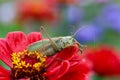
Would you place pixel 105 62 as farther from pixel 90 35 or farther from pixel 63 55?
pixel 90 35

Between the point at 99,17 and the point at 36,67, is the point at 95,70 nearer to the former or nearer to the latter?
the point at 36,67

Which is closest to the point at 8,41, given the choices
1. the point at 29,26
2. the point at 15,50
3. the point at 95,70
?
the point at 15,50

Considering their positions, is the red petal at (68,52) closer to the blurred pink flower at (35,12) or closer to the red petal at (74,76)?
the red petal at (74,76)

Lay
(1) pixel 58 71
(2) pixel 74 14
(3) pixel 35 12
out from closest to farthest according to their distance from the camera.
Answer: (1) pixel 58 71
(3) pixel 35 12
(2) pixel 74 14

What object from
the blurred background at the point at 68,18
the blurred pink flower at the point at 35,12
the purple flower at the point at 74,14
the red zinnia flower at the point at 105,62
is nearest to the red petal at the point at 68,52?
the red zinnia flower at the point at 105,62

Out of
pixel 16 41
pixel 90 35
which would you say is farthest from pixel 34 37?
pixel 90 35

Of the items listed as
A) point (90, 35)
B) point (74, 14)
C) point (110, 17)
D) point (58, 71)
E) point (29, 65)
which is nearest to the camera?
point (58, 71)
